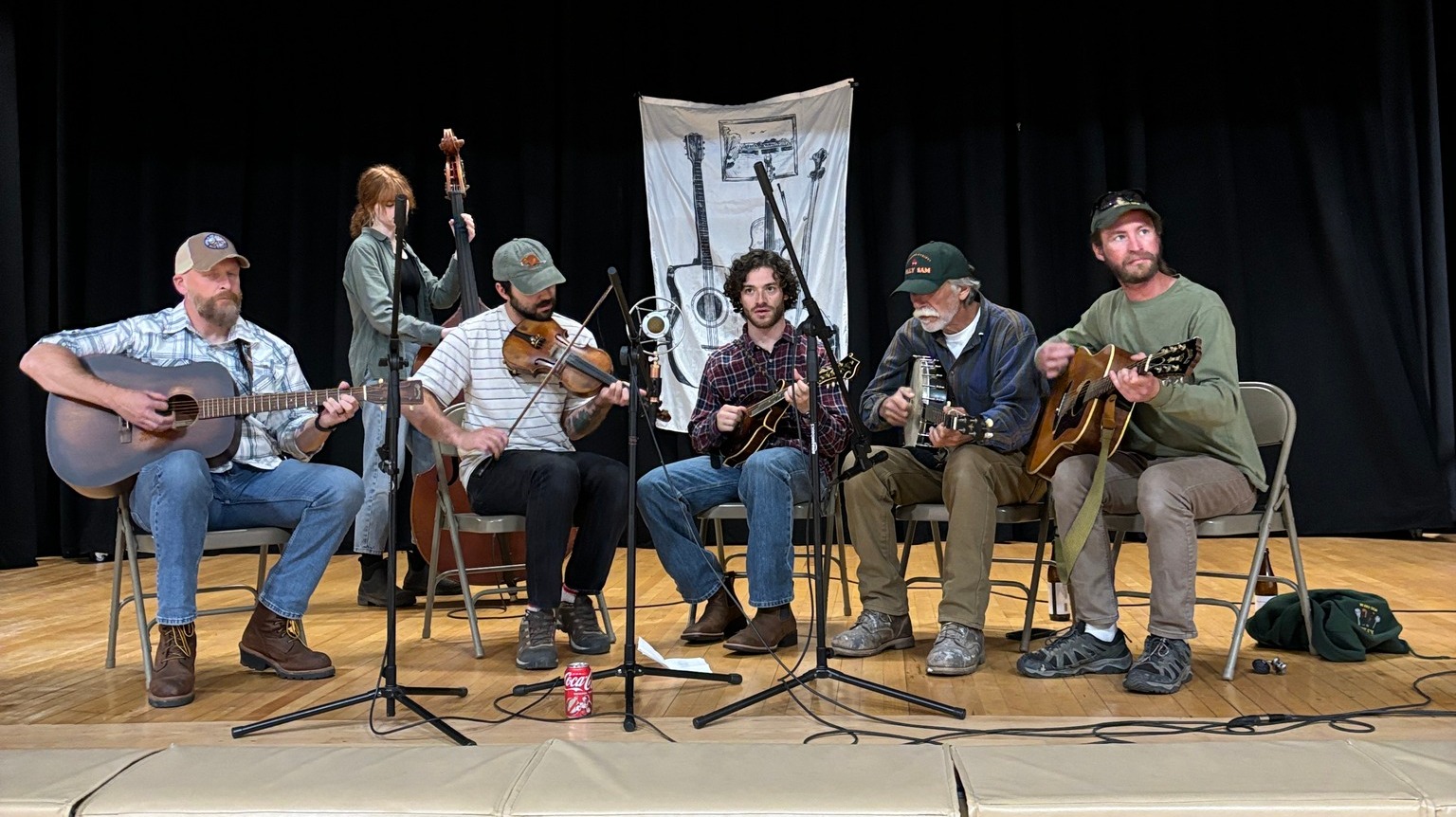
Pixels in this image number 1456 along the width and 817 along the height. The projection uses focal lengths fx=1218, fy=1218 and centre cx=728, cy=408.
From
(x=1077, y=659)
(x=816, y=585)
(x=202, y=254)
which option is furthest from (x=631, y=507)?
(x=202, y=254)

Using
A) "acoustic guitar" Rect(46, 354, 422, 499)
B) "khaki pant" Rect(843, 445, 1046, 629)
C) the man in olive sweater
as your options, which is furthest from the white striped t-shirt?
the man in olive sweater

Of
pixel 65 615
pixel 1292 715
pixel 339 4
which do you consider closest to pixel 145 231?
pixel 339 4

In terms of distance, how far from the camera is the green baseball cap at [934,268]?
10.9 ft

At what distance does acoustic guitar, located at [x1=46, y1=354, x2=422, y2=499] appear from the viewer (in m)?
3.04

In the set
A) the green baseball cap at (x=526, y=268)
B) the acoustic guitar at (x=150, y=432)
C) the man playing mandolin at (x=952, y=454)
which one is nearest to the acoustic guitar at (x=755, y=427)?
the man playing mandolin at (x=952, y=454)

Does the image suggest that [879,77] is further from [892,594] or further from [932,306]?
[892,594]

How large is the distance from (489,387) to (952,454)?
1.34 m

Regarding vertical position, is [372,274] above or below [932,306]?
above

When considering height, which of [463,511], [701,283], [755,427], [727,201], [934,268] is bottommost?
[463,511]

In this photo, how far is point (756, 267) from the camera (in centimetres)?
365

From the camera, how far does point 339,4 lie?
6438mm

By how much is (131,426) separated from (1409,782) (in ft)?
9.33

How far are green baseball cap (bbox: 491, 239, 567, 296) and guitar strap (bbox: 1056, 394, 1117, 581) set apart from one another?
1557 mm

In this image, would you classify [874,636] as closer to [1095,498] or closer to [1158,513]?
[1095,498]
